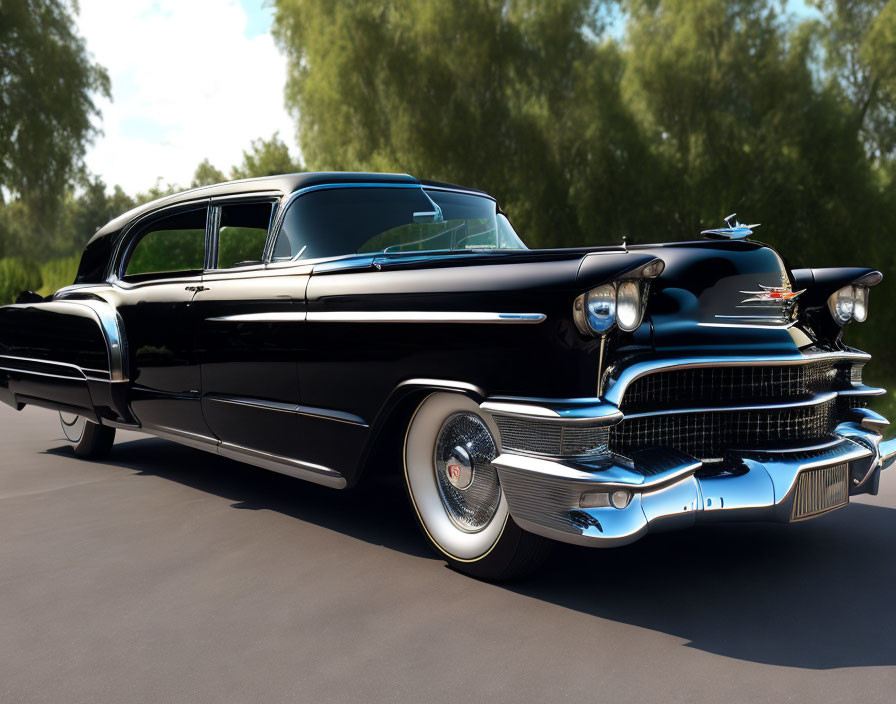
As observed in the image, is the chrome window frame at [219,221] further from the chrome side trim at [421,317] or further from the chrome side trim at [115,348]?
the chrome side trim at [115,348]

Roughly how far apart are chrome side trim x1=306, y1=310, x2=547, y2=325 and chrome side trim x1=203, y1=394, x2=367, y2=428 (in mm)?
391

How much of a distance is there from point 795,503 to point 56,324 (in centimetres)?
436

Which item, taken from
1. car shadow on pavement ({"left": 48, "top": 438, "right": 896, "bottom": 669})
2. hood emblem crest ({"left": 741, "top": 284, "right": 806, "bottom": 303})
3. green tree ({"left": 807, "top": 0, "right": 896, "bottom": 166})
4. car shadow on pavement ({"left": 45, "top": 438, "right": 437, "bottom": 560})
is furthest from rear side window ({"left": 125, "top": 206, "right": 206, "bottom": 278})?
green tree ({"left": 807, "top": 0, "right": 896, "bottom": 166})

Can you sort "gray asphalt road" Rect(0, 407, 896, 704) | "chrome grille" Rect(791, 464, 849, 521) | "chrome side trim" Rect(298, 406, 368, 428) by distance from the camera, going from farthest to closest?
"chrome side trim" Rect(298, 406, 368, 428) → "chrome grille" Rect(791, 464, 849, 521) → "gray asphalt road" Rect(0, 407, 896, 704)

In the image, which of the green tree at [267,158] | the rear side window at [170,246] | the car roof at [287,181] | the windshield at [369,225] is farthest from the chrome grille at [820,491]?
the green tree at [267,158]

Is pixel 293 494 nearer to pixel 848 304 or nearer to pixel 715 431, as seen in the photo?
pixel 715 431

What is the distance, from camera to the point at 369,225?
4.20m

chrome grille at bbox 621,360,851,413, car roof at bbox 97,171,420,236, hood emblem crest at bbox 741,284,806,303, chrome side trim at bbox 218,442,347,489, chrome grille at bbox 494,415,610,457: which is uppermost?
car roof at bbox 97,171,420,236

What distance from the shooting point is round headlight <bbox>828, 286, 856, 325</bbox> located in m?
3.92

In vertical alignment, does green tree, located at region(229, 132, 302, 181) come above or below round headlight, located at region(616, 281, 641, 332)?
above

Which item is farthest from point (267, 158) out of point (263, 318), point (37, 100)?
point (263, 318)

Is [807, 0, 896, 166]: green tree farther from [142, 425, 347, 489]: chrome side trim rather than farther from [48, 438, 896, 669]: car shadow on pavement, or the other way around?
[142, 425, 347, 489]: chrome side trim

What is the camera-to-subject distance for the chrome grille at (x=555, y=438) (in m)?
2.80

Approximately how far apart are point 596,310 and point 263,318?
180cm
